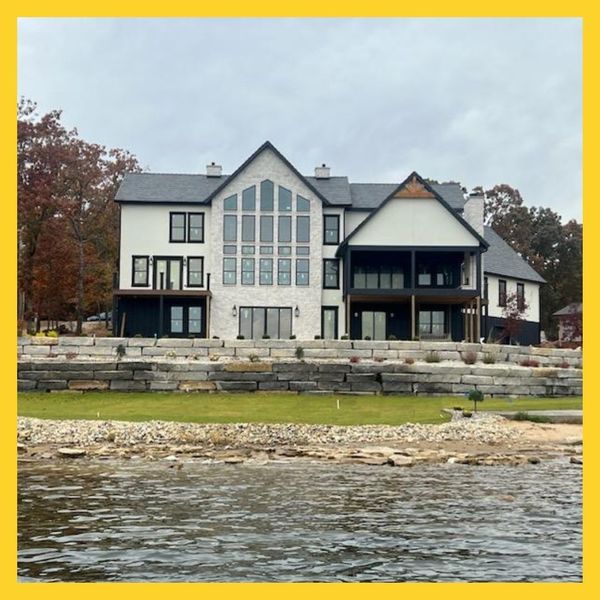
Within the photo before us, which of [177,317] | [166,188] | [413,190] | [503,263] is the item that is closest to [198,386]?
[177,317]

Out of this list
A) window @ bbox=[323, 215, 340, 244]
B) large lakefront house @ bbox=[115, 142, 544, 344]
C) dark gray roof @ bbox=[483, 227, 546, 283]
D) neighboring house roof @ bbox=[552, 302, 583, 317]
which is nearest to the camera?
large lakefront house @ bbox=[115, 142, 544, 344]

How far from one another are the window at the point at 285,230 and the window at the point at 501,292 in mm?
13602

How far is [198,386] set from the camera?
3089 cm

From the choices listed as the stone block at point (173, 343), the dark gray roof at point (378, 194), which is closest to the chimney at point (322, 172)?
the dark gray roof at point (378, 194)

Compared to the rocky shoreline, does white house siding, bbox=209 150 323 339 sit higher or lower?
higher

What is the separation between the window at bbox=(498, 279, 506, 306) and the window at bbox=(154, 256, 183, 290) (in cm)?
1917

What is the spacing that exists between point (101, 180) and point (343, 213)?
2442 centimetres

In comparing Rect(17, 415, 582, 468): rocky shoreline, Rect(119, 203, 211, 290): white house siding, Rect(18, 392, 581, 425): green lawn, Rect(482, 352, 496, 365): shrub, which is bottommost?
Rect(17, 415, 582, 468): rocky shoreline

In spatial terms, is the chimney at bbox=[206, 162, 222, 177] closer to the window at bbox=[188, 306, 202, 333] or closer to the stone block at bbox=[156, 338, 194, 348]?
the window at bbox=[188, 306, 202, 333]

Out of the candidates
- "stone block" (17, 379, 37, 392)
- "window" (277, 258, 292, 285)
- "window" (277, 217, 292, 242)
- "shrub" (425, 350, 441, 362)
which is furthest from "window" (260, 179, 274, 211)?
"stone block" (17, 379, 37, 392)

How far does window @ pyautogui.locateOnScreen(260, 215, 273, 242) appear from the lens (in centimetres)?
4631

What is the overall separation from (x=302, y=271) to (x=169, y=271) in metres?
7.32

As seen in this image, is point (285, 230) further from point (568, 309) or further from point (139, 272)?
point (568, 309)

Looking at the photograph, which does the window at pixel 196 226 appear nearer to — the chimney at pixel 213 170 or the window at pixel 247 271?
the window at pixel 247 271
